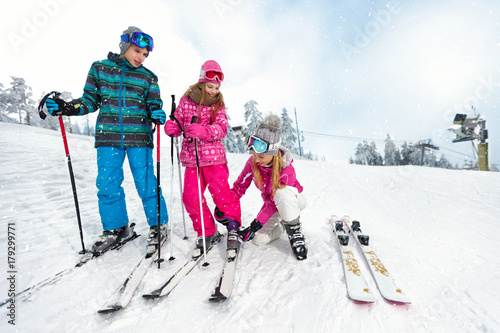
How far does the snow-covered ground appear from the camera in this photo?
1.68m

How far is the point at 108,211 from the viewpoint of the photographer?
9.56ft

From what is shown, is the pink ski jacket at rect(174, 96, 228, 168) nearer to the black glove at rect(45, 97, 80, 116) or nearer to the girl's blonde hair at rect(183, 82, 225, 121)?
the girl's blonde hair at rect(183, 82, 225, 121)

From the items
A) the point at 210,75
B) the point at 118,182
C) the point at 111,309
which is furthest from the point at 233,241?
the point at 210,75

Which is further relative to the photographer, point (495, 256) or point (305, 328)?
point (495, 256)

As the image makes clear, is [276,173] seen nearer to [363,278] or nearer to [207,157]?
[207,157]

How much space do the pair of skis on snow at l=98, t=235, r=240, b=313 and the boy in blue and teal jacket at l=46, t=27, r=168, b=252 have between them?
22.4 inches

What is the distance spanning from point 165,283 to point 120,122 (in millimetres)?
2054

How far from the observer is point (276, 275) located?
2.31 metres

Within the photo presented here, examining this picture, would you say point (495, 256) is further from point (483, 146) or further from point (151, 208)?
point (483, 146)

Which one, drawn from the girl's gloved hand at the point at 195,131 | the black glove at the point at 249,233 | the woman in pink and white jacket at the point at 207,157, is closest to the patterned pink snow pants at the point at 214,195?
the woman in pink and white jacket at the point at 207,157

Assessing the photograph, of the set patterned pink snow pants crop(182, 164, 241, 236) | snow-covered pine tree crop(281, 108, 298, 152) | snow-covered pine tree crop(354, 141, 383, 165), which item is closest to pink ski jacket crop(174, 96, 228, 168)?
patterned pink snow pants crop(182, 164, 241, 236)

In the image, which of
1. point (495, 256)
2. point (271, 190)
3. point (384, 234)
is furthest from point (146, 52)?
point (495, 256)

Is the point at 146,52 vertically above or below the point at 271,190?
above

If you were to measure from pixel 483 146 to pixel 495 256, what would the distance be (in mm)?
16625
